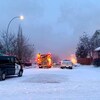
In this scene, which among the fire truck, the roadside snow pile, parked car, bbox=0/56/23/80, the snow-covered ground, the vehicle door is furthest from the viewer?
the fire truck

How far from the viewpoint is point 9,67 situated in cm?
3053

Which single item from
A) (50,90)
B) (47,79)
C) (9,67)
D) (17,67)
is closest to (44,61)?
(17,67)

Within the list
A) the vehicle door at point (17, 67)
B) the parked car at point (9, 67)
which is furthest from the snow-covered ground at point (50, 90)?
the vehicle door at point (17, 67)

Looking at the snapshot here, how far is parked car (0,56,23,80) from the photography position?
28.6 metres

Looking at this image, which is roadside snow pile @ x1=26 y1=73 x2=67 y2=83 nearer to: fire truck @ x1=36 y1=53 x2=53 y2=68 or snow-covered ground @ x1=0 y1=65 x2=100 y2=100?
snow-covered ground @ x1=0 y1=65 x2=100 y2=100

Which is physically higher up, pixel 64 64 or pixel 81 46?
pixel 81 46

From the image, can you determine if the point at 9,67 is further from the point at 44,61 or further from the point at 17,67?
the point at 44,61

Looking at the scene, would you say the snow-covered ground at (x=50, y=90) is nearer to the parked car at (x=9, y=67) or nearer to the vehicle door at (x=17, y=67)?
the parked car at (x=9, y=67)

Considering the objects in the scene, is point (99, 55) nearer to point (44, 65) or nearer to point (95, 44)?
point (44, 65)

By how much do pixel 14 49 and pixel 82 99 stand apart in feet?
225

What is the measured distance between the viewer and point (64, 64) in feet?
211

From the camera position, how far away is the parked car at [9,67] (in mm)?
28644

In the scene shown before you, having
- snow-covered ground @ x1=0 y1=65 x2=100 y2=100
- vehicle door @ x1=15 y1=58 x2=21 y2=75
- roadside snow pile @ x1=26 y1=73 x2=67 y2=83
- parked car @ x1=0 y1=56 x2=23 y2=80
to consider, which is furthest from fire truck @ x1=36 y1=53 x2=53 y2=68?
snow-covered ground @ x1=0 y1=65 x2=100 y2=100

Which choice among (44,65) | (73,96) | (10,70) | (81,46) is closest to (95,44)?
(81,46)
